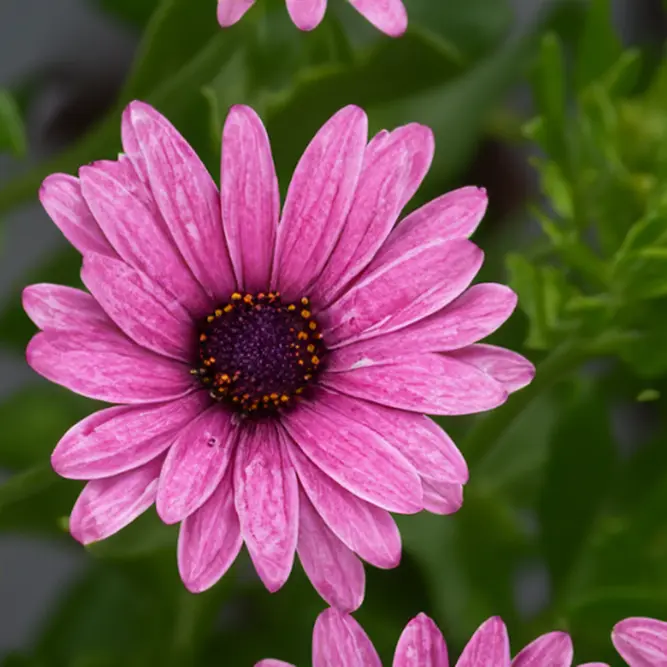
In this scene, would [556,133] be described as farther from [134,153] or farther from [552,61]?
[134,153]

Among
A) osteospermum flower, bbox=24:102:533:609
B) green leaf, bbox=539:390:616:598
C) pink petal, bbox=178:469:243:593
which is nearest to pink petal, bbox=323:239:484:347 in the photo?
osteospermum flower, bbox=24:102:533:609

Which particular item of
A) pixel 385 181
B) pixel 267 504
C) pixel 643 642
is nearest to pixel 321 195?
pixel 385 181

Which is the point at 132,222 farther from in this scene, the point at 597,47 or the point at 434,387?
the point at 597,47

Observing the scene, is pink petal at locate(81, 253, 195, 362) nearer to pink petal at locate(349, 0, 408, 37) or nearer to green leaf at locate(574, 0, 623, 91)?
pink petal at locate(349, 0, 408, 37)

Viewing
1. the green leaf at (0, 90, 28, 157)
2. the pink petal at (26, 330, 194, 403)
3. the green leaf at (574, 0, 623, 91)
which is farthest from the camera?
the green leaf at (574, 0, 623, 91)

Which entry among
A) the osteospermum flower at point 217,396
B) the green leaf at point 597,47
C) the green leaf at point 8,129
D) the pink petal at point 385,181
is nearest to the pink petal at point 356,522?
the osteospermum flower at point 217,396
